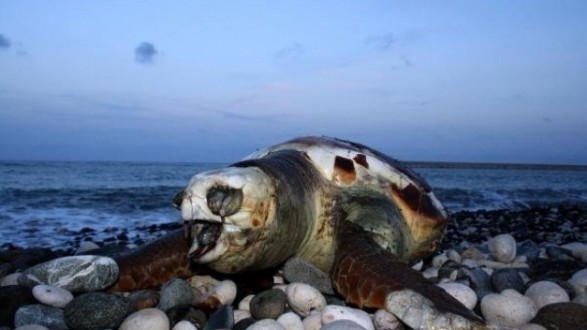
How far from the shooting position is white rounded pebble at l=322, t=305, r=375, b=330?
9.67 ft

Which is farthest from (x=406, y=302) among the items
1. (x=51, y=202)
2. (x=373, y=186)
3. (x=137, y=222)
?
(x=51, y=202)

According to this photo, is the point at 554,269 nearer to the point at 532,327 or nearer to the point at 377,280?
the point at 532,327

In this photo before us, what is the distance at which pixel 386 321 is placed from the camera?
296cm

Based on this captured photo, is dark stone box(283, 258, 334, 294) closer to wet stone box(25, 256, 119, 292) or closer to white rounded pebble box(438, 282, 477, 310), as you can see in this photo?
white rounded pebble box(438, 282, 477, 310)

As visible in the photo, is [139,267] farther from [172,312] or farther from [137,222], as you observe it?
[137,222]

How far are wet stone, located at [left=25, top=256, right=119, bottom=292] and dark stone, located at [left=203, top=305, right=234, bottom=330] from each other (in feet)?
4.31

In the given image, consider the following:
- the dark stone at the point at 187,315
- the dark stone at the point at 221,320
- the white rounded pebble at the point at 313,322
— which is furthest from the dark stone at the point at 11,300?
the white rounded pebble at the point at 313,322

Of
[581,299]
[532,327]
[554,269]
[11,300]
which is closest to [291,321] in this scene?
[532,327]

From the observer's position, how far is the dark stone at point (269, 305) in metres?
3.33

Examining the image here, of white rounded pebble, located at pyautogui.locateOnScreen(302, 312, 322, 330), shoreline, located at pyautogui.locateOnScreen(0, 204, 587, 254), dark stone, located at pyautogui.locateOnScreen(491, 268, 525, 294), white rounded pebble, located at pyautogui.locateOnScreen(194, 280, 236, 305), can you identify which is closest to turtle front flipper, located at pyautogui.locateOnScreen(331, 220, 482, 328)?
white rounded pebble, located at pyautogui.locateOnScreen(302, 312, 322, 330)

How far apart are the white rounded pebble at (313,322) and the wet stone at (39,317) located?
1701 millimetres

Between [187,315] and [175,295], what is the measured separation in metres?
0.31

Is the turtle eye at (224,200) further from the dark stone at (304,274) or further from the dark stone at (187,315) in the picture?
the dark stone at (304,274)

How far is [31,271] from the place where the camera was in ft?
12.9
